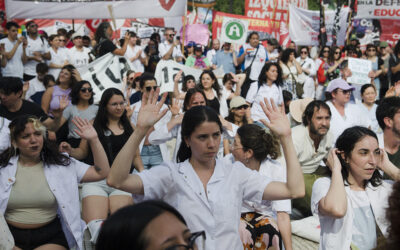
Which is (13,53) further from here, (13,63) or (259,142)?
(259,142)

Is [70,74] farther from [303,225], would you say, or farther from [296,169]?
[296,169]

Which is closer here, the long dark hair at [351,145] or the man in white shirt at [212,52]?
Answer: the long dark hair at [351,145]

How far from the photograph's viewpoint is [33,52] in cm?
1102

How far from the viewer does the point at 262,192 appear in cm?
310

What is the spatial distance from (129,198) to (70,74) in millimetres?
3278

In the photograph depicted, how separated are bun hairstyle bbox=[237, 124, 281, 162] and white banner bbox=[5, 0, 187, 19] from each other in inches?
210

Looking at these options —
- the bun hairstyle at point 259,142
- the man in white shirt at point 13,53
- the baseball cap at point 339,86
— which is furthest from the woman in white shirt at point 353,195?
the man in white shirt at point 13,53

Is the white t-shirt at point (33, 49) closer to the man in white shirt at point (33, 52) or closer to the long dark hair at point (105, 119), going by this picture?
the man in white shirt at point (33, 52)

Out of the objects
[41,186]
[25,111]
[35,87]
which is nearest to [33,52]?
[35,87]

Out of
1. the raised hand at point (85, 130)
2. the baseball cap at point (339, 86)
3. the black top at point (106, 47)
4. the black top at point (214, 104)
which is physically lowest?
the black top at point (214, 104)

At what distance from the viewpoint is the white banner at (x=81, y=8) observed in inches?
362

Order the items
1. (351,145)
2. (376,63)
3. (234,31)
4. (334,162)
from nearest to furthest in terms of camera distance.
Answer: (334,162)
(351,145)
(376,63)
(234,31)

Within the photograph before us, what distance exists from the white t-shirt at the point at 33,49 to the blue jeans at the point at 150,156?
5.97 meters

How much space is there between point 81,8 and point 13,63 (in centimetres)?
219
